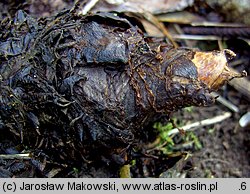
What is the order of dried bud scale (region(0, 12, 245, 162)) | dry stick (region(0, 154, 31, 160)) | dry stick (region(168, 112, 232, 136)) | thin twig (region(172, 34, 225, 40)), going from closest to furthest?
1. dried bud scale (region(0, 12, 245, 162))
2. dry stick (region(0, 154, 31, 160))
3. dry stick (region(168, 112, 232, 136))
4. thin twig (region(172, 34, 225, 40))

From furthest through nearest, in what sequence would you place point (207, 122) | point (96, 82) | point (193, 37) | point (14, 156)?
1. point (193, 37)
2. point (207, 122)
3. point (14, 156)
4. point (96, 82)

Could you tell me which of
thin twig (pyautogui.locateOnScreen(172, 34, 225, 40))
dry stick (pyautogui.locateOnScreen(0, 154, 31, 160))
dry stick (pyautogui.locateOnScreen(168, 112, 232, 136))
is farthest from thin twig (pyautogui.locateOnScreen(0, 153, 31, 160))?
thin twig (pyautogui.locateOnScreen(172, 34, 225, 40))

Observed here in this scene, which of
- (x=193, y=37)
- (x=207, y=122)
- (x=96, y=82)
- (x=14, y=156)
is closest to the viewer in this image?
(x=96, y=82)

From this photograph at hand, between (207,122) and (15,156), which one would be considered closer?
(15,156)

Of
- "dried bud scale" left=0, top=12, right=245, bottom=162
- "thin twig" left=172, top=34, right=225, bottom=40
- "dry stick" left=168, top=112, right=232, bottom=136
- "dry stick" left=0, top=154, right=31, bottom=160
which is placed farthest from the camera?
"thin twig" left=172, top=34, right=225, bottom=40

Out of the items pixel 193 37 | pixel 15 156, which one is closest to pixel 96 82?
pixel 15 156

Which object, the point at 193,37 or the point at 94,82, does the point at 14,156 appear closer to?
the point at 94,82

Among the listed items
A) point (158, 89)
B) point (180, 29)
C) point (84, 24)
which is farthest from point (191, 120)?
point (84, 24)

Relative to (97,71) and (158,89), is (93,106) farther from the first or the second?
(158,89)
